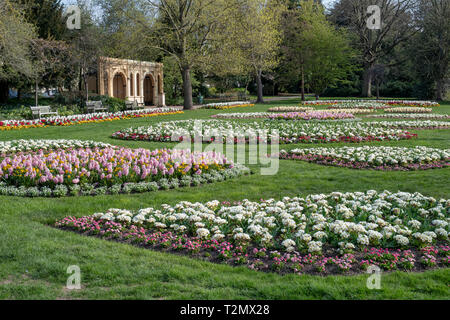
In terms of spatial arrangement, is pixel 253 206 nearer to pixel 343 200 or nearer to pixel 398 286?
pixel 343 200

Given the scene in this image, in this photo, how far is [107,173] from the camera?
7.48m

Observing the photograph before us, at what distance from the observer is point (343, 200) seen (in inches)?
241

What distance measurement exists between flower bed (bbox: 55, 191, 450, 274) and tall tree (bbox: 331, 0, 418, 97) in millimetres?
35791

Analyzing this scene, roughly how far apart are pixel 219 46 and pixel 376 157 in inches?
769

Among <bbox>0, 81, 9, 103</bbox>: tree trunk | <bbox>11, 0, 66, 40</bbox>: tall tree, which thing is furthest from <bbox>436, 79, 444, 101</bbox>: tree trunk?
<bbox>0, 81, 9, 103</bbox>: tree trunk

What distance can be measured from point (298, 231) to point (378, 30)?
40640 mm

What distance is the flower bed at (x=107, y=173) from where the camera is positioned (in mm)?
7043

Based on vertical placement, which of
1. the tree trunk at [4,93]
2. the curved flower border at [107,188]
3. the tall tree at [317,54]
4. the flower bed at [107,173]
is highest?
the tall tree at [317,54]

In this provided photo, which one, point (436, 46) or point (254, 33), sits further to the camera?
point (436, 46)

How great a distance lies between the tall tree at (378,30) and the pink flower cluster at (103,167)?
34312 mm

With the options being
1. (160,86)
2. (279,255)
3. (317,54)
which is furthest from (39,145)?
(317,54)

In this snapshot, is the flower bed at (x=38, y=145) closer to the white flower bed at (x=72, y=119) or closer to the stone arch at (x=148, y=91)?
the white flower bed at (x=72, y=119)

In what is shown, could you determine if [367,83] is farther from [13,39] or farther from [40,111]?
[13,39]

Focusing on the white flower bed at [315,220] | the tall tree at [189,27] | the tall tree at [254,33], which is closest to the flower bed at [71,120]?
the tall tree at [189,27]
